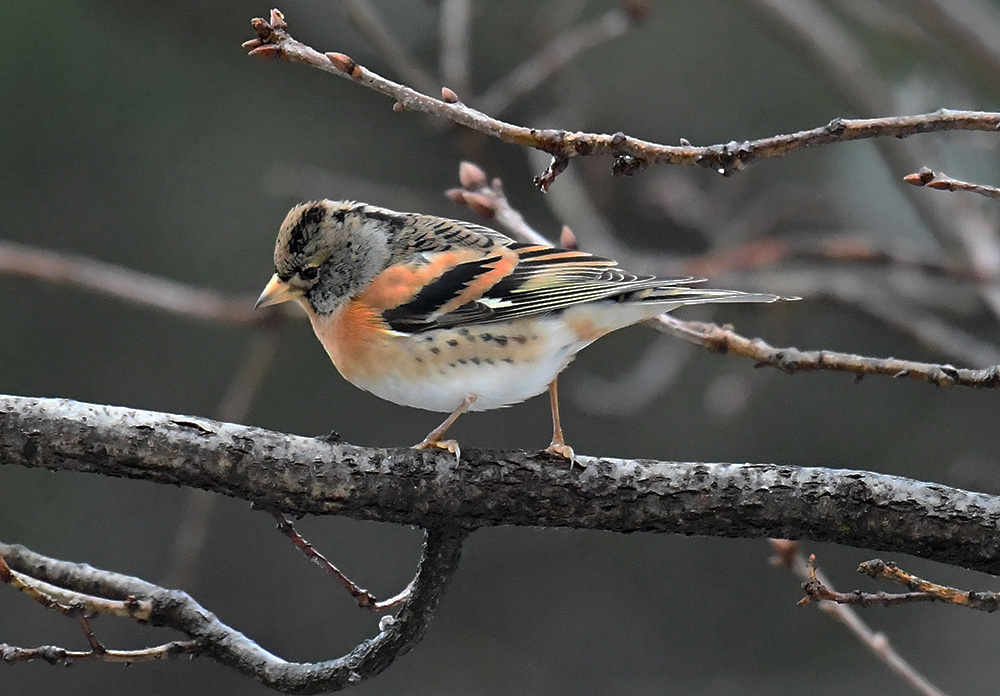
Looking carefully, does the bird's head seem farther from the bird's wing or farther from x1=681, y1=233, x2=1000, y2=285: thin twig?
x1=681, y1=233, x2=1000, y2=285: thin twig

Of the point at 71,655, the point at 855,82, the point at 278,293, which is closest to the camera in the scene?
the point at 71,655

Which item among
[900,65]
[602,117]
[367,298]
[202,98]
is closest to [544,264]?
[367,298]

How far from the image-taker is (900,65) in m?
6.54

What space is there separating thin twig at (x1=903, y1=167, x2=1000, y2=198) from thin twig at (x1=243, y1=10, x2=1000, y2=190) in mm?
94

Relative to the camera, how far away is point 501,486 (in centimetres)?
214

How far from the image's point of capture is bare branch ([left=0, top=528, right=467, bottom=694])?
2.07 metres

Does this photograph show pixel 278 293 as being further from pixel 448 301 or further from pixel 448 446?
pixel 448 446

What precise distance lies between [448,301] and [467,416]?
360cm

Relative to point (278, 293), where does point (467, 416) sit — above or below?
above

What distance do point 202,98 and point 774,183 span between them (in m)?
3.48

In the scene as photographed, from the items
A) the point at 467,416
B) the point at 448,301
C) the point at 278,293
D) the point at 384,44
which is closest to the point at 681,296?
the point at 448,301

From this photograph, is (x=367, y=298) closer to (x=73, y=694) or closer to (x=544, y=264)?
(x=544, y=264)

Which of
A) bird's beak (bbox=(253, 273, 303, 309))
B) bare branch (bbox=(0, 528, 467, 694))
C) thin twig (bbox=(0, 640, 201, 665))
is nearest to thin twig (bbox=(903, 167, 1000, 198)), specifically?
bare branch (bbox=(0, 528, 467, 694))

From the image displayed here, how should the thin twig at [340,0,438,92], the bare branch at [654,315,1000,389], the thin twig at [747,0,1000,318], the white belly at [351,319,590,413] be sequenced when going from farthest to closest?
the thin twig at [747,0,1000,318]
the thin twig at [340,0,438,92]
the white belly at [351,319,590,413]
the bare branch at [654,315,1000,389]
